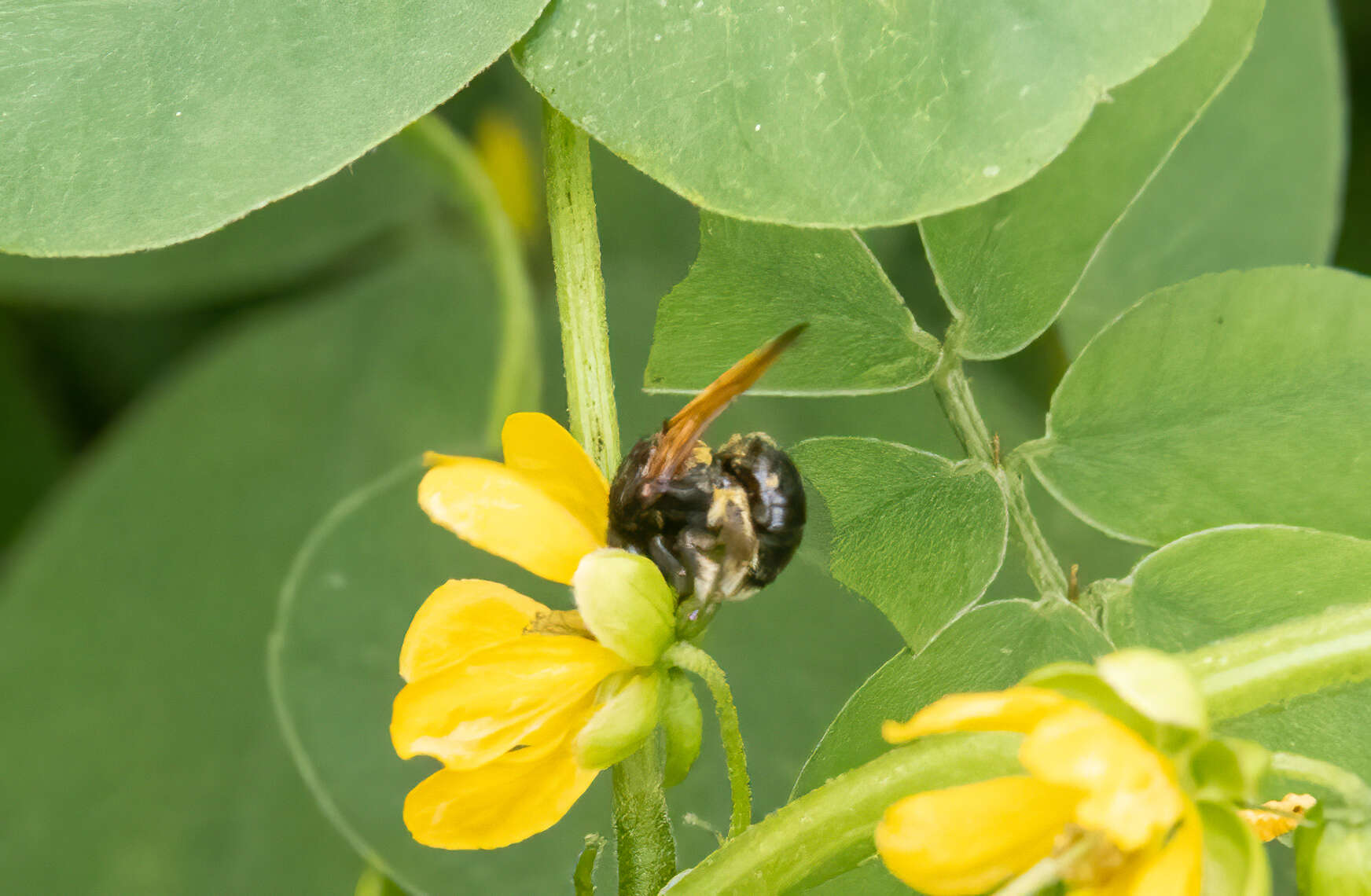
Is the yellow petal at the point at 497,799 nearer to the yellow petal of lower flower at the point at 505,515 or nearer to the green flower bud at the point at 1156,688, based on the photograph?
the yellow petal of lower flower at the point at 505,515

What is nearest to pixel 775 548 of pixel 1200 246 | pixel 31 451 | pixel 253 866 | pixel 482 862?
pixel 482 862

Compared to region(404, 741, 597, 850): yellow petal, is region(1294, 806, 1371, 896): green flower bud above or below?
below

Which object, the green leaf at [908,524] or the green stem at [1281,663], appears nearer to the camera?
the green stem at [1281,663]

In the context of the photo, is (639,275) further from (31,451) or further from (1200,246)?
(31,451)

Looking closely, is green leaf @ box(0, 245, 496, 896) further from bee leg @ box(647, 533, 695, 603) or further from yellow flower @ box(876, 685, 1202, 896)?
yellow flower @ box(876, 685, 1202, 896)

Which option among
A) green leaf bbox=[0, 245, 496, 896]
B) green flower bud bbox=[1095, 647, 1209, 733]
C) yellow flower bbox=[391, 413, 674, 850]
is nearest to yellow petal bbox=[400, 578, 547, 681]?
yellow flower bbox=[391, 413, 674, 850]

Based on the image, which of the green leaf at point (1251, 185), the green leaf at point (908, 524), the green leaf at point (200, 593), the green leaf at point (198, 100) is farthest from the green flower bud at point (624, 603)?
the green leaf at point (200, 593)

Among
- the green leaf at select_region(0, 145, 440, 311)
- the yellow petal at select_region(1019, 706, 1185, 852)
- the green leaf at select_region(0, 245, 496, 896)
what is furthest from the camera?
the green leaf at select_region(0, 145, 440, 311)
